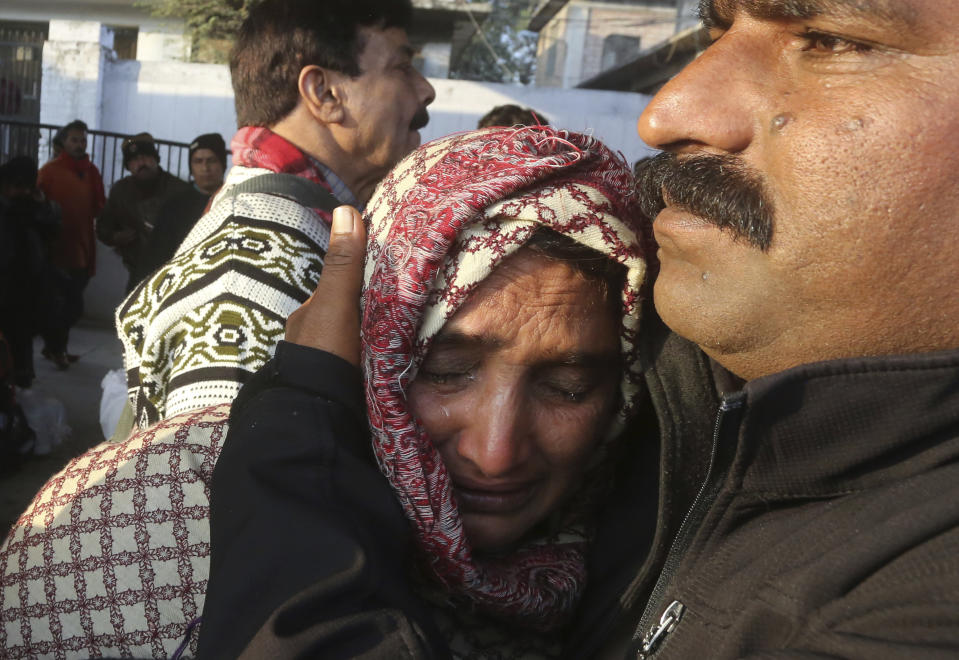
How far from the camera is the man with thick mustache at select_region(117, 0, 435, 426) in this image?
1.97 metres

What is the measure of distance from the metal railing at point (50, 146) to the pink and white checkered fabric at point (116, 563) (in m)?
10.7

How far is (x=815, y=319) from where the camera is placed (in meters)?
1.23

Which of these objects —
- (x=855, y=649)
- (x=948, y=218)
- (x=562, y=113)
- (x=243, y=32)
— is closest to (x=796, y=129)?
(x=948, y=218)

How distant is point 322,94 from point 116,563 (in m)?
1.89

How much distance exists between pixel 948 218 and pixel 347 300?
1091mm

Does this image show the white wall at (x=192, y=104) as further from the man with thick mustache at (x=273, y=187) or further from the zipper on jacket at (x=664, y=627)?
the zipper on jacket at (x=664, y=627)

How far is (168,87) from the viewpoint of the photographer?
13.0 m

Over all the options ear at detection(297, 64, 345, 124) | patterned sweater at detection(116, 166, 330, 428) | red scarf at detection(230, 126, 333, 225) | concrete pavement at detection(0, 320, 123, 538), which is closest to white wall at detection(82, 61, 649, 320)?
concrete pavement at detection(0, 320, 123, 538)

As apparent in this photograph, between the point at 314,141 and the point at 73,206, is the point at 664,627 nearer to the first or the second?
the point at 314,141

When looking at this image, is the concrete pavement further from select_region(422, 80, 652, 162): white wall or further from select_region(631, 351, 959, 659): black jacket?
select_region(422, 80, 652, 162): white wall

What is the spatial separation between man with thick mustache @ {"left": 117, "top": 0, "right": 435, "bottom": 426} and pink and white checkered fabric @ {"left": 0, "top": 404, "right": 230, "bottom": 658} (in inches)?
10.8

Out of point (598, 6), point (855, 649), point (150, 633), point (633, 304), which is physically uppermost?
point (598, 6)

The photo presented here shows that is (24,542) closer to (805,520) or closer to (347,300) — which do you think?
(347,300)

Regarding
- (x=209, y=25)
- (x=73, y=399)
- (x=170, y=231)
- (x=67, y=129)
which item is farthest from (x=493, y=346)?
(x=209, y=25)
